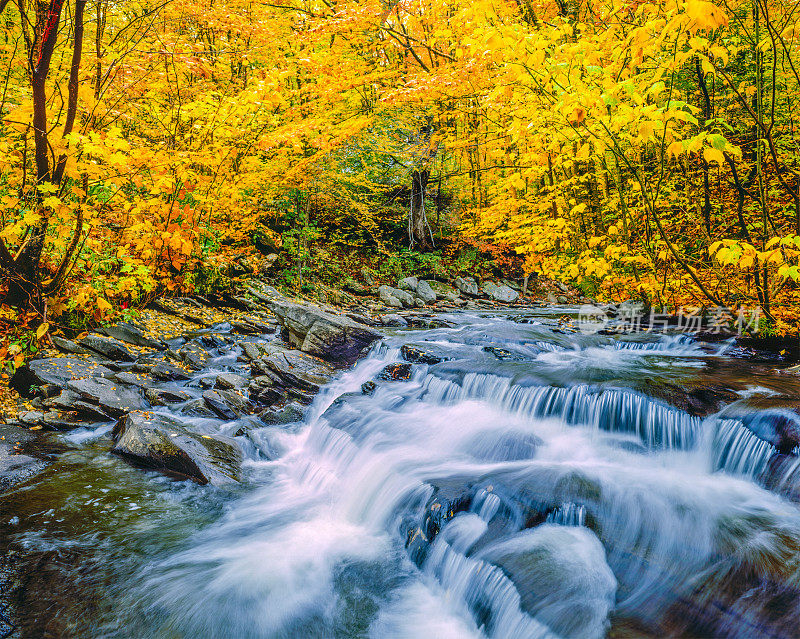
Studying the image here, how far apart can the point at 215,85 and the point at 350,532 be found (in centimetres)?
1094

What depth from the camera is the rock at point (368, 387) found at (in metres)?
6.19

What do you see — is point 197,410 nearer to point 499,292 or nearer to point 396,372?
point 396,372

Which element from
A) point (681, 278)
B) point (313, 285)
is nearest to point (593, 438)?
point (681, 278)

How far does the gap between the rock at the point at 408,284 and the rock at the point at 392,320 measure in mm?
2976

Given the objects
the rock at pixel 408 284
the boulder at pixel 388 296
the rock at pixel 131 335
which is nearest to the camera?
the rock at pixel 131 335

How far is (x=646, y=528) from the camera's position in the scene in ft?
10.4

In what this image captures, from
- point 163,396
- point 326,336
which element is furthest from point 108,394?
point 326,336

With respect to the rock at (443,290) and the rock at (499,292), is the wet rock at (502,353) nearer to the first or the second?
the rock at (443,290)

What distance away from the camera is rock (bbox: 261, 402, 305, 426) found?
18.4ft

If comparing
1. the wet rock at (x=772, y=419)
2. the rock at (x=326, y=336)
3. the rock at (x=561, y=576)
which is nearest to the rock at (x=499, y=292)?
the rock at (x=326, y=336)

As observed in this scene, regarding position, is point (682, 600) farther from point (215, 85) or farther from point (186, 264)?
point (215, 85)

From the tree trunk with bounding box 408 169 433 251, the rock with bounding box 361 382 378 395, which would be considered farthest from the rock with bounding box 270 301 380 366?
the tree trunk with bounding box 408 169 433 251

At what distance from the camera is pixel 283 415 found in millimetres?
5703

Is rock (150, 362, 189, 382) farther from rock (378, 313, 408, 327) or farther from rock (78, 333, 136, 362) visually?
rock (378, 313, 408, 327)
